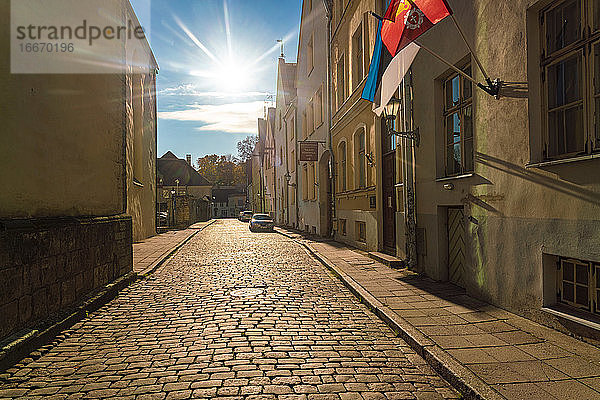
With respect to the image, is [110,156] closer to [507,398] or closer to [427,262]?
[427,262]

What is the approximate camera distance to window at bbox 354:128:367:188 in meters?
16.5

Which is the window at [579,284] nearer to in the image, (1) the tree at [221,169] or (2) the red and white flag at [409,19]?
(2) the red and white flag at [409,19]

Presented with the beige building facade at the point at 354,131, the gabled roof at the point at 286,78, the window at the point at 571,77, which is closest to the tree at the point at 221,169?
the gabled roof at the point at 286,78

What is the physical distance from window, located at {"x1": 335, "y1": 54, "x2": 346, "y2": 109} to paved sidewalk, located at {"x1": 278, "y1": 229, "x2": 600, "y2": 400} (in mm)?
12263

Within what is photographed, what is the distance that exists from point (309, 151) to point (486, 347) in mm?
19254

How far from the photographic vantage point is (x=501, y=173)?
6.82 metres

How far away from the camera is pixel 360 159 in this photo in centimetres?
1698

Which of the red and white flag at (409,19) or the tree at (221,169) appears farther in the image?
the tree at (221,169)

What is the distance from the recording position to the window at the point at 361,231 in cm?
1641

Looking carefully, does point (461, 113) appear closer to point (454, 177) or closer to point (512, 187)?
point (454, 177)

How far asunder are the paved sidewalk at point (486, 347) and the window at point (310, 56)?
2150 centimetres

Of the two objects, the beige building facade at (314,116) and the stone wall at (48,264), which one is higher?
the beige building facade at (314,116)

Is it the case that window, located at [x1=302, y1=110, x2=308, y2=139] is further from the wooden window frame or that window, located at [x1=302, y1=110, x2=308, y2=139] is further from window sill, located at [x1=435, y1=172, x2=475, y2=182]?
window sill, located at [x1=435, y1=172, x2=475, y2=182]

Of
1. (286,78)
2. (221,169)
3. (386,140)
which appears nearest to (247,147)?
(221,169)
